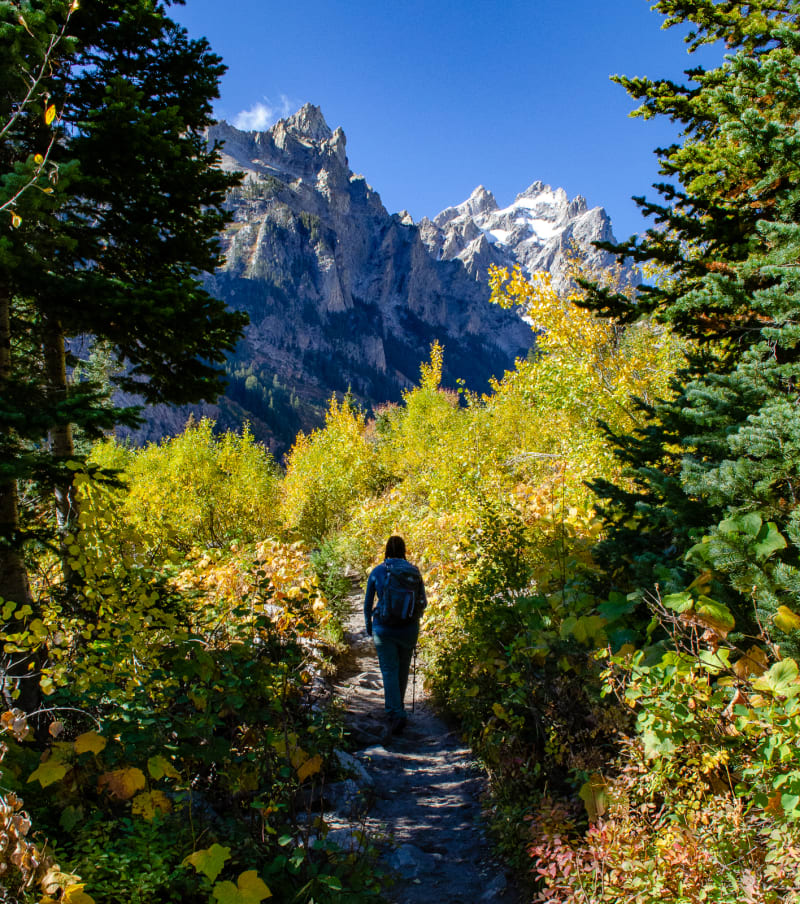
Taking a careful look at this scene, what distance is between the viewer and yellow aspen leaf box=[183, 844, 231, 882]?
1.70m

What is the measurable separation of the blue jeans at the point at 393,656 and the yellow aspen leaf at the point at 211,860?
3.02m

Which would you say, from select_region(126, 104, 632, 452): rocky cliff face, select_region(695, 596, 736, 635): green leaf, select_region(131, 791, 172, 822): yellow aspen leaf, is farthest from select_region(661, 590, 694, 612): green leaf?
select_region(126, 104, 632, 452): rocky cliff face

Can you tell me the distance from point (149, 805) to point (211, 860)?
21.0 inches

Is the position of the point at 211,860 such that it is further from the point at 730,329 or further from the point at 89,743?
the point at 730,329

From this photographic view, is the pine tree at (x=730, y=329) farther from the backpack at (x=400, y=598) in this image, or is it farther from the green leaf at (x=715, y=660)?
the backpack at (x=400, y=598)

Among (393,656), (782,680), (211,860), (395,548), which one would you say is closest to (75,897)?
(211,860)

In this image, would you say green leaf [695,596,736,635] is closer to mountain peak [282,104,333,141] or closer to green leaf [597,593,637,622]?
green leaf [597,593,637,622]

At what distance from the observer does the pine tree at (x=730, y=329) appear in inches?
88.7

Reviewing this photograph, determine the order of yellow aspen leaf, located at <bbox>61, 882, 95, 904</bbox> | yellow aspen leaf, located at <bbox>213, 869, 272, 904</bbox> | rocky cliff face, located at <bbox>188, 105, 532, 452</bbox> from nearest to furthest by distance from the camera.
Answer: yellow aspen leaf, located at <bbox>61, 882, 95, 904</bbox>, yellow aspen leaf, located at <bbox>213, 869, 272, 904</bbox>, rocky cliff face, located at <bbox>188, 105, 532, 452</bbox>

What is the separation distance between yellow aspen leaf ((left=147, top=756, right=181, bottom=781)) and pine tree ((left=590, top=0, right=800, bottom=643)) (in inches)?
93.8

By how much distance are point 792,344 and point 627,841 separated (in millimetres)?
2352

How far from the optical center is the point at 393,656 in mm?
4797

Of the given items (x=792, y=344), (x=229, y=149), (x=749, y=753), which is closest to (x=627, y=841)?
(x=749, y=753)

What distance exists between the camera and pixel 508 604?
4.45 m
